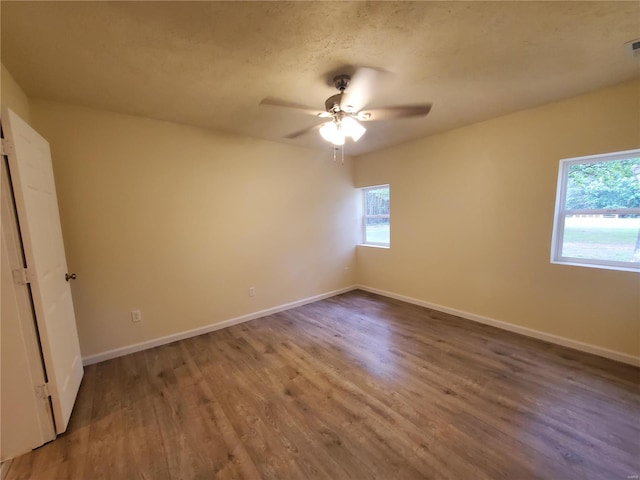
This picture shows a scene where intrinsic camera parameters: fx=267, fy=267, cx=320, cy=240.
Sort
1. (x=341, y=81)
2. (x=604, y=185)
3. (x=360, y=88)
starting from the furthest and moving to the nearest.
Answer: (x=604, y=185), (x=360, y=88), (x=341, y=81)

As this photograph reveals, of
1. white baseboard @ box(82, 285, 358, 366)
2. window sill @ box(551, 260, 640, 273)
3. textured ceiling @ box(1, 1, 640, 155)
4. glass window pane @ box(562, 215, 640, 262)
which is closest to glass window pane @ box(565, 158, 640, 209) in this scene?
glass window pane @ box(562, 215, 640, 262)

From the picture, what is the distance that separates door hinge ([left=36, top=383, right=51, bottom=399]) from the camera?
167 centimetres

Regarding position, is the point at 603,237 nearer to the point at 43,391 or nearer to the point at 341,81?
the point at 341,81

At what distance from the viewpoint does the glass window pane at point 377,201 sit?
4.47 metres

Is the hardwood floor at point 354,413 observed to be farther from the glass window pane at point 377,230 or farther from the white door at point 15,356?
the glass window pane at point 377,230

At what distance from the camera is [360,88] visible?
2.21 meters

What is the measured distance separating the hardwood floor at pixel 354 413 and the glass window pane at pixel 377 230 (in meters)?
1.95

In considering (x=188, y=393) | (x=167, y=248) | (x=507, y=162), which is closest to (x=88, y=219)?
(x=167, y=248)

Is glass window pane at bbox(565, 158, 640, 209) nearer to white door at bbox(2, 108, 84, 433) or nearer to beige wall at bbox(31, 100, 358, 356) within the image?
beige wall at bbox(31, 100, 358, 356)

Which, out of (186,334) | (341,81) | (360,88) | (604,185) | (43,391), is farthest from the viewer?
(186,334)

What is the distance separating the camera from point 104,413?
6.41 feet

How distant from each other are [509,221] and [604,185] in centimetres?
79

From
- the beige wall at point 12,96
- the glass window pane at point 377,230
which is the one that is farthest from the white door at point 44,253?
the glass window pane at point 377,230

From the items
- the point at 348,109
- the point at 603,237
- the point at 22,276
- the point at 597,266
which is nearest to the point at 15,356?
the point at 22,276
